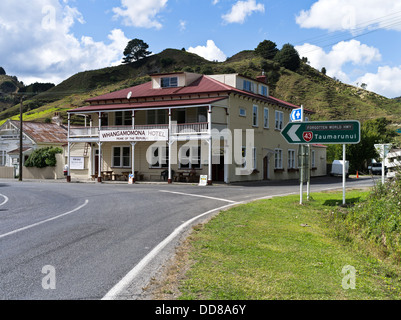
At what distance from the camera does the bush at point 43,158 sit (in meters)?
40.6

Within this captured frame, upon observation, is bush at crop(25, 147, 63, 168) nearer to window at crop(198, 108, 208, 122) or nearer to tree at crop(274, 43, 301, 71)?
window at crop(198, 108, 208, 122)

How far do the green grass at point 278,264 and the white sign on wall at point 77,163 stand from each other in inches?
1125

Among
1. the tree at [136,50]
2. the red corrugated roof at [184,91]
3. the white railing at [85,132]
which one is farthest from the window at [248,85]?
the tree at [136,50]

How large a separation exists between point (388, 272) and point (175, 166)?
26.4m

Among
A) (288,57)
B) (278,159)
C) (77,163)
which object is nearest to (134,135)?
(77,163)

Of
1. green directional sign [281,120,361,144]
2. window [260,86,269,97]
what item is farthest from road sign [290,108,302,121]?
window [260,86,269,97]

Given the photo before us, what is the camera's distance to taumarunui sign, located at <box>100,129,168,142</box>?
102ft

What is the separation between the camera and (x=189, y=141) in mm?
32094

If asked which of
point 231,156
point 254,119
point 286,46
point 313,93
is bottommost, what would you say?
point 231,156

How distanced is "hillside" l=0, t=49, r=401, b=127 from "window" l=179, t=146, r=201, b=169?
176 feet

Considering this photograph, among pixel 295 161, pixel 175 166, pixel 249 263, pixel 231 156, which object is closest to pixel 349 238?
pixel 249 263

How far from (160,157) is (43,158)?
14582mm

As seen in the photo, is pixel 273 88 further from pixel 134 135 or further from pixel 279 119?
pixel 134 135

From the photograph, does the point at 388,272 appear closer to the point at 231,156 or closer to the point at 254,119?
the point at 231,156
